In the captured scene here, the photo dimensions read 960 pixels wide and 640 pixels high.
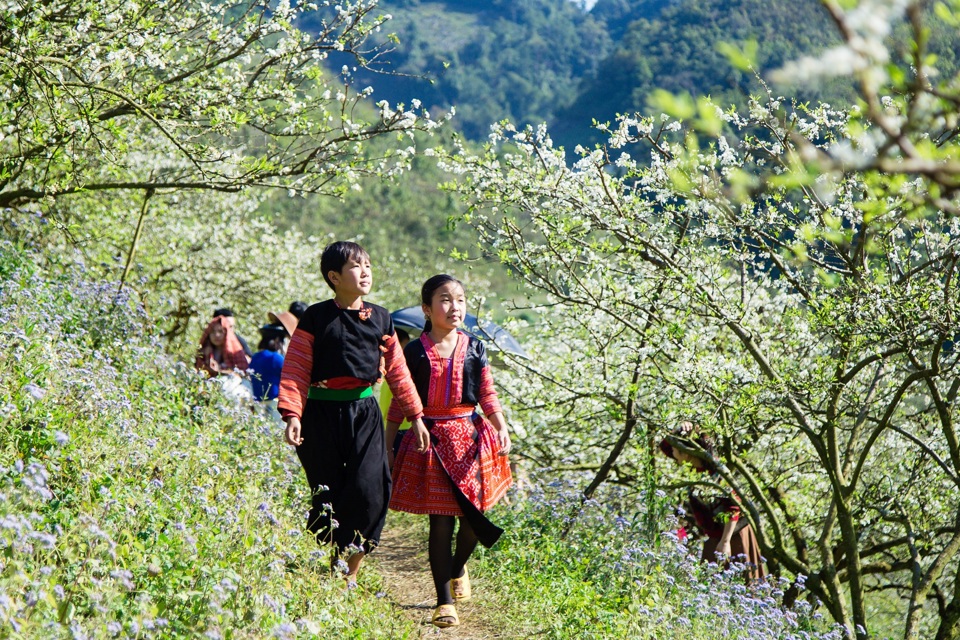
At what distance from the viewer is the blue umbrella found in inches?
284

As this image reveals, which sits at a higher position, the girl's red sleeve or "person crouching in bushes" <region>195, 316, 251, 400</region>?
"person crouching in bushes" <region>195, 316, 251, 400</region>

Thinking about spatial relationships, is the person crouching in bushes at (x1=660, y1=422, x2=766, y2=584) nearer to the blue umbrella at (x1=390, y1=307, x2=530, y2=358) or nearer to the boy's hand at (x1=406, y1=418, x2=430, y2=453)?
the blue umbrella at (x1=390, y1=307, x2=530, y2=358)

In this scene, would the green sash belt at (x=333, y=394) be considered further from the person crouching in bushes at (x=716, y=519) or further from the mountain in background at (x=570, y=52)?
the mountain in background at (x=570, y=52)

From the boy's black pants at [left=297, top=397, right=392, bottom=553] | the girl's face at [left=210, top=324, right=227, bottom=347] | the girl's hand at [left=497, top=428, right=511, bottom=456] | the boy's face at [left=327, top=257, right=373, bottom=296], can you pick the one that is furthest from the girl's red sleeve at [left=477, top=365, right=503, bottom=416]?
the girl's face at [left=210, top=324, right=227, bottom=347]

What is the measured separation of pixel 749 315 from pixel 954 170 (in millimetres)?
5397

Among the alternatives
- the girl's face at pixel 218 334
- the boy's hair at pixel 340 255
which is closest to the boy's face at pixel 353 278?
the boy's hair at pixel 340 255

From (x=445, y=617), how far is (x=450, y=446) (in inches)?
33.9

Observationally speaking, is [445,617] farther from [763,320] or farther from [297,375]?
[763,320]

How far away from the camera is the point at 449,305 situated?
4895mm

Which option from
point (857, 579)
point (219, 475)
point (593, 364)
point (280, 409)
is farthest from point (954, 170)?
point (593, 364)

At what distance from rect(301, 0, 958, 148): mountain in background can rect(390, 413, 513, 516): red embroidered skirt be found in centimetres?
5593

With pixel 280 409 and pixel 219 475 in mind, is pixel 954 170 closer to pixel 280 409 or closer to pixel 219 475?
pixel 280 409

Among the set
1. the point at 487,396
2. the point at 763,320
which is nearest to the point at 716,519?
the point at 763,320

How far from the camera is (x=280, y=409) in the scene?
4.32 metres
